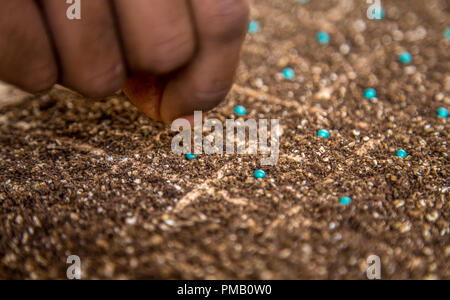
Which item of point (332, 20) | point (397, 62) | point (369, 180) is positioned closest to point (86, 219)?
point (369, 180)

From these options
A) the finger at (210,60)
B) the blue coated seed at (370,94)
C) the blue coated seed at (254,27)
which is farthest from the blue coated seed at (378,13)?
the finger at (210,60)

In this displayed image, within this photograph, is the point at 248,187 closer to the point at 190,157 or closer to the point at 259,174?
the point at 259,174

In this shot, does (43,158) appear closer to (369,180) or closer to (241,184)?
(241,184)

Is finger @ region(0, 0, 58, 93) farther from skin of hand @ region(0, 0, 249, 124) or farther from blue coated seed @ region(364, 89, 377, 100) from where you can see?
blue coated seed @ region(364, 89, 377, 100)

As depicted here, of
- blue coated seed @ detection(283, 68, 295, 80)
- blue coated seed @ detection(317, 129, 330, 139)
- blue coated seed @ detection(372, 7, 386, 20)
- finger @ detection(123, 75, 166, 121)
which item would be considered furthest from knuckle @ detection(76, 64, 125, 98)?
blue coated seed @ detection(372, 7, 386, 20)

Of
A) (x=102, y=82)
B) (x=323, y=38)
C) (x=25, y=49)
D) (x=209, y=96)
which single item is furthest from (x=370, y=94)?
(x=25, y=49)

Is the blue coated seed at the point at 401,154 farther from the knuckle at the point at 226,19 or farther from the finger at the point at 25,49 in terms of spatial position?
the finger at the point at 25,49
